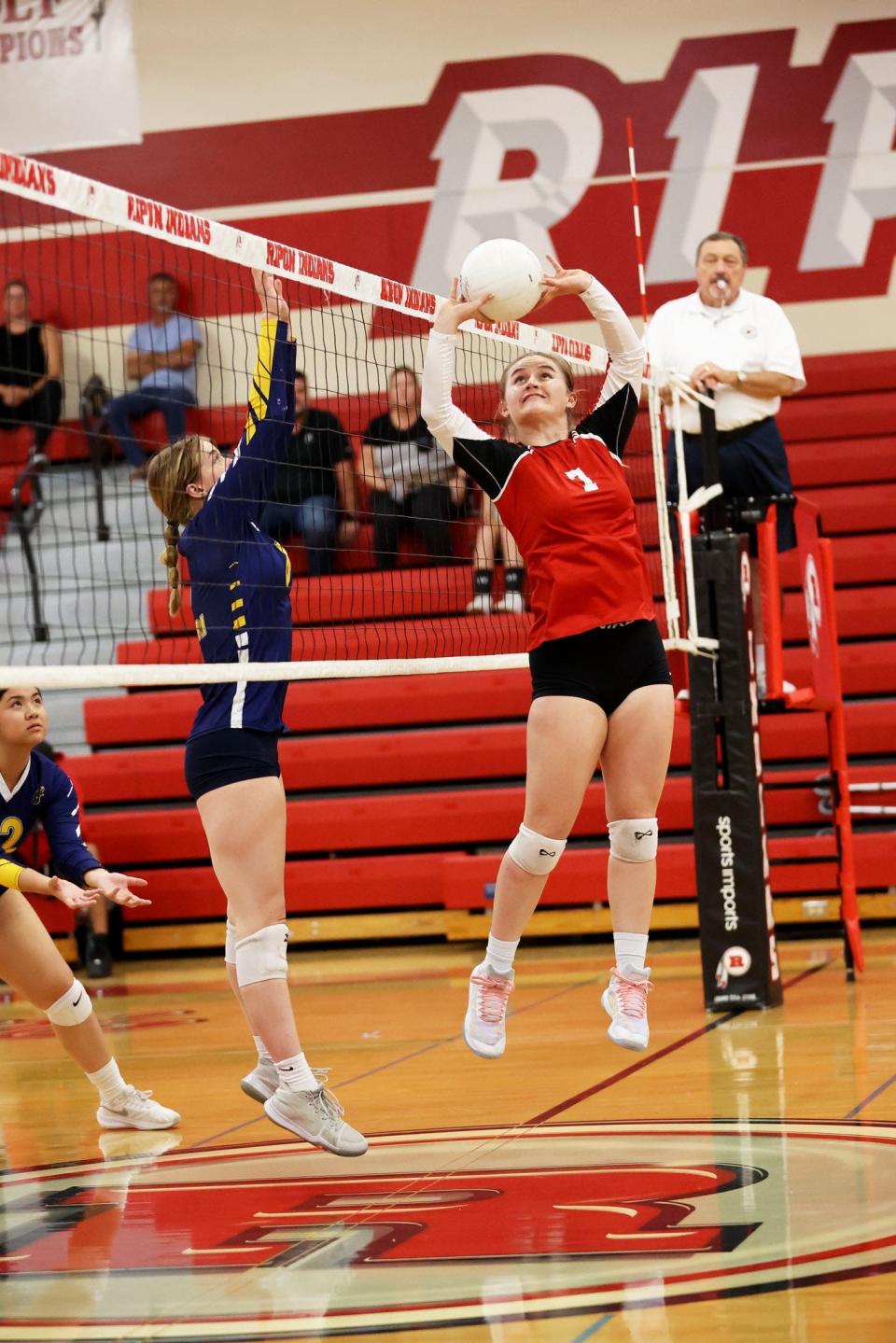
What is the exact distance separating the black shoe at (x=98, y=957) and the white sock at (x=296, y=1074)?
5.97 meters

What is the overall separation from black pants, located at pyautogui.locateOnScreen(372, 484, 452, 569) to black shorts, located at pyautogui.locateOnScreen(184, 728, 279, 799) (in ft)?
18.0

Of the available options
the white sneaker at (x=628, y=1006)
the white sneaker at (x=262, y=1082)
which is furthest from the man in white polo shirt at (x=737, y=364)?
the white sneaker at (x=262, y=1082)

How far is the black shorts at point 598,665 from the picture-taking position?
469 centimetres

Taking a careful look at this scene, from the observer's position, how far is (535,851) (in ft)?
15.5

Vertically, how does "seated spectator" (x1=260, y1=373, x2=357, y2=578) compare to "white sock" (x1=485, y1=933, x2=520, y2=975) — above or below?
above

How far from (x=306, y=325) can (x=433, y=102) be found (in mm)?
2455

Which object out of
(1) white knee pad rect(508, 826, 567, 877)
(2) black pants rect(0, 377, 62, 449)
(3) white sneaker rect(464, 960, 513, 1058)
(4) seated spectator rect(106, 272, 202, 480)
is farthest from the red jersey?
(2) black pants rect(0, 377, 62, 449)

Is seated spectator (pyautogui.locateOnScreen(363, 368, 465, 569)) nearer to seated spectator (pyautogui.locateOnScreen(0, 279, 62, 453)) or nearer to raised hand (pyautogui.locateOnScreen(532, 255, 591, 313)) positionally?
seated spectator (pyautogui.locateOnScreen(0, 279, 62, 453))

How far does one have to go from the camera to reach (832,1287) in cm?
338

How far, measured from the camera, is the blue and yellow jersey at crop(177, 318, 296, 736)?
452 cm

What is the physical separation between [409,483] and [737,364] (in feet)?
7.04

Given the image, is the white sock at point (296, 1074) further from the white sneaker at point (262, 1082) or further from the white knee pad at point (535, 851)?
the white knee pad at point (535, 851)

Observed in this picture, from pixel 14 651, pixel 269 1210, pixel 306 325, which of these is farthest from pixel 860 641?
pixel 269 1210

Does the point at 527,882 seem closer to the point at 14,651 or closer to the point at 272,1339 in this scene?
the point at 272,1339
